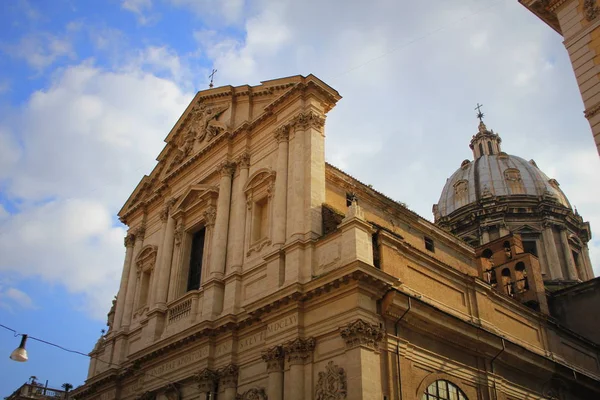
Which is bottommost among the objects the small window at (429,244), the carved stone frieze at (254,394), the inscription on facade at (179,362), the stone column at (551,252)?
the carved stone frieze at (254,394)

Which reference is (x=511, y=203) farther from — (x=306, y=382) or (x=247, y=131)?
(x=306, y=382)

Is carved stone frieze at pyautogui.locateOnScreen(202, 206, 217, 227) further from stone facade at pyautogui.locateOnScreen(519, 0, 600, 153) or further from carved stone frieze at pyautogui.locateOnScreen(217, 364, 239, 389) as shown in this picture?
stone facade at pyautogui.locateOnScreen(519, 0, 600, 153)

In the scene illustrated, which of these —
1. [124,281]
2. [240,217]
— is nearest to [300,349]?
[240,217]

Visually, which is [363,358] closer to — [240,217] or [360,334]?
[360,334]

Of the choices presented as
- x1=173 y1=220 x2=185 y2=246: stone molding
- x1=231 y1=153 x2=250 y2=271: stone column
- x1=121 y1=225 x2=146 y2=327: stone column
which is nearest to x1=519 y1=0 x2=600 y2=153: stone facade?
x1=231 y1=153 x2=250 y2=271: stone column

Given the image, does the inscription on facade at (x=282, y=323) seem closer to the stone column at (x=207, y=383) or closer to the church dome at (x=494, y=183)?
the stone column at (x=207, y=383)

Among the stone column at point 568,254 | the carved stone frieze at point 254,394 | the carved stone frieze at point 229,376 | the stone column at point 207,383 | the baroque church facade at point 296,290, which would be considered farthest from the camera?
the stone column at point 568,254

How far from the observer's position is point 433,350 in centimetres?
1766

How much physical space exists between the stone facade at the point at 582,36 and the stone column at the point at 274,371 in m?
9.68

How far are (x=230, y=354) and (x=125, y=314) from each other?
8.76 meters

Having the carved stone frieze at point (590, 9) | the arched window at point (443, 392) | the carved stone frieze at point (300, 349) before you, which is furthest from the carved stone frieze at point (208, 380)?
the carved stone frieze at point (590, 9)

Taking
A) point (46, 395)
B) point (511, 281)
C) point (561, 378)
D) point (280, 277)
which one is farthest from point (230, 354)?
point (46, 395)

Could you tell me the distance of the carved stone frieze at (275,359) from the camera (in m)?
17.2

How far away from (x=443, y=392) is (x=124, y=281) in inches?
620
